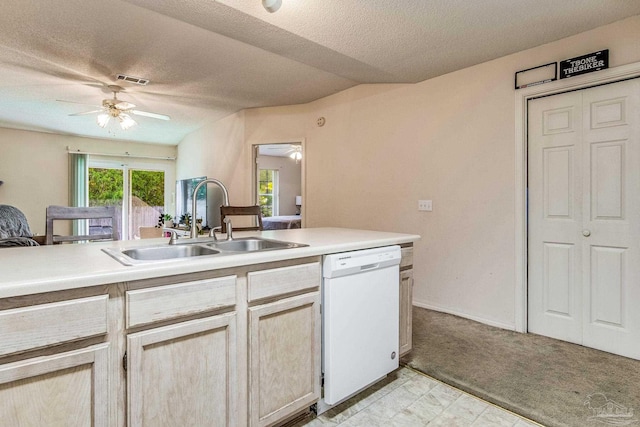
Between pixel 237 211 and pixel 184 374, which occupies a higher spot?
pixel 237 211

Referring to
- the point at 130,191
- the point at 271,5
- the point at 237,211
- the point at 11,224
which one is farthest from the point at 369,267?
the point at 130,191

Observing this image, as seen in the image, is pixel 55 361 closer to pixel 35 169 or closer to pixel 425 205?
pixel 425 205

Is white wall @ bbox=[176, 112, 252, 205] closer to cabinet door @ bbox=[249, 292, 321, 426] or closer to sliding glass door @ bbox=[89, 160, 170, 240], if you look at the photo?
sliding glass door @ bbox=[89, 160, 170, 240]

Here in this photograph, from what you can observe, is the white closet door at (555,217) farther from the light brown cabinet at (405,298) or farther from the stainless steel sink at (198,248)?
the stainless steel sink at (198,248)

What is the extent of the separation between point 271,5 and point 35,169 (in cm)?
621

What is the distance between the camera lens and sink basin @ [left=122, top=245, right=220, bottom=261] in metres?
1.59

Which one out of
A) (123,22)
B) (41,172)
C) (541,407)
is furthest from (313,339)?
(41,172)

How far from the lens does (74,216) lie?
1.95 metres

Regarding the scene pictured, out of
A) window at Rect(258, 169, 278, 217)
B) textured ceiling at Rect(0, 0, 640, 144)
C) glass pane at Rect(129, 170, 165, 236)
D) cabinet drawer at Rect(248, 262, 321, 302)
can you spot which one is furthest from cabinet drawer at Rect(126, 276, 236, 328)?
window at Rect(258, 169, 278, 217)

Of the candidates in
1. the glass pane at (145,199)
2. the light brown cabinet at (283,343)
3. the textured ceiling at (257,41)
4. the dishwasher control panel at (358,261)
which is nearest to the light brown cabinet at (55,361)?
the light brown cabinet at (283,343)

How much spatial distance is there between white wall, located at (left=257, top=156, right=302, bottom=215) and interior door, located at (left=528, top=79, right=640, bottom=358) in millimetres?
7196

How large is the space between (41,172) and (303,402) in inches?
270

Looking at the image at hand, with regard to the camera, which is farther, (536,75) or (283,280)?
(536,75)

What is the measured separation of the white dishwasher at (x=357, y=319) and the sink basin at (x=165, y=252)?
0.60 m
